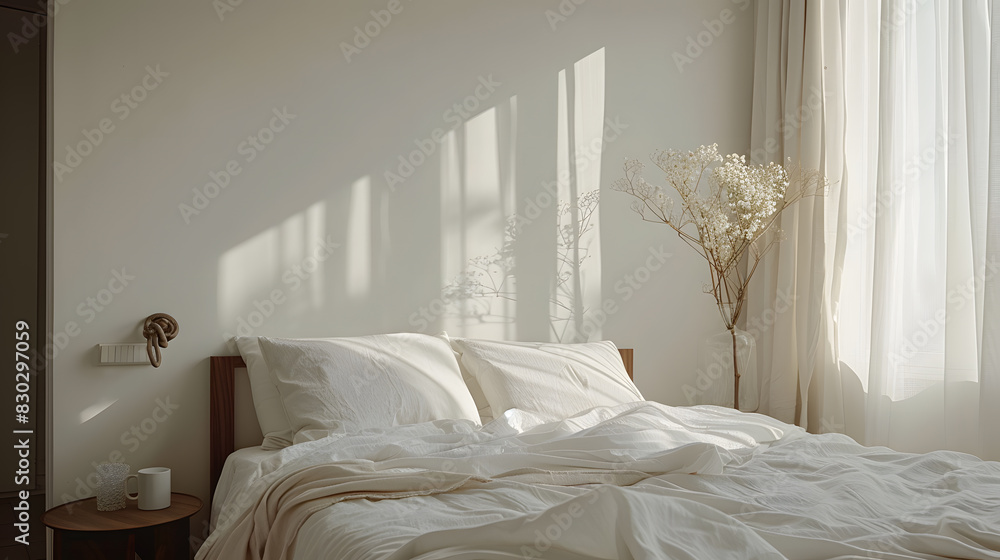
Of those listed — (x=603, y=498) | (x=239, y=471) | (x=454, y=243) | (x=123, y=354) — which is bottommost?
→ (x=239, y=471)

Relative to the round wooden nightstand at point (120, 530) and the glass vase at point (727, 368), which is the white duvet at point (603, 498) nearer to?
the round wooden nightstand at point (120, 530)

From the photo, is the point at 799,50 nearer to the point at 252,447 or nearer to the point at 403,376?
the point at 403,376

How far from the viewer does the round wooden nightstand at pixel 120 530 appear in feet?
7.23

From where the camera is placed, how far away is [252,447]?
2711 mm

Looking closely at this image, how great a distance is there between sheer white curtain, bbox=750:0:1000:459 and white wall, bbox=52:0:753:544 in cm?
42

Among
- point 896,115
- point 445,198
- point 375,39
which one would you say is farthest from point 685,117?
point 375,39

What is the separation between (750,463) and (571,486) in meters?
0.59

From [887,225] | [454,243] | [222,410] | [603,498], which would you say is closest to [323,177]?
[454,243]

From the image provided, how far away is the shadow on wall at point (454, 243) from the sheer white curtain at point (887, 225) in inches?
37.5

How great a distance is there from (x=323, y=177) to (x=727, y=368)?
1920mm

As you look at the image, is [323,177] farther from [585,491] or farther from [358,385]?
[585,491]

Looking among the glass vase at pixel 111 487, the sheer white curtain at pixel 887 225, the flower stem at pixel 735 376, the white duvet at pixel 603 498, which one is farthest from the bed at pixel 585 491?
the sheer white curtain at pixel 887 225

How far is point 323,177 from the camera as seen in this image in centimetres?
298

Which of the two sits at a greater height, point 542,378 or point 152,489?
point 542,378
